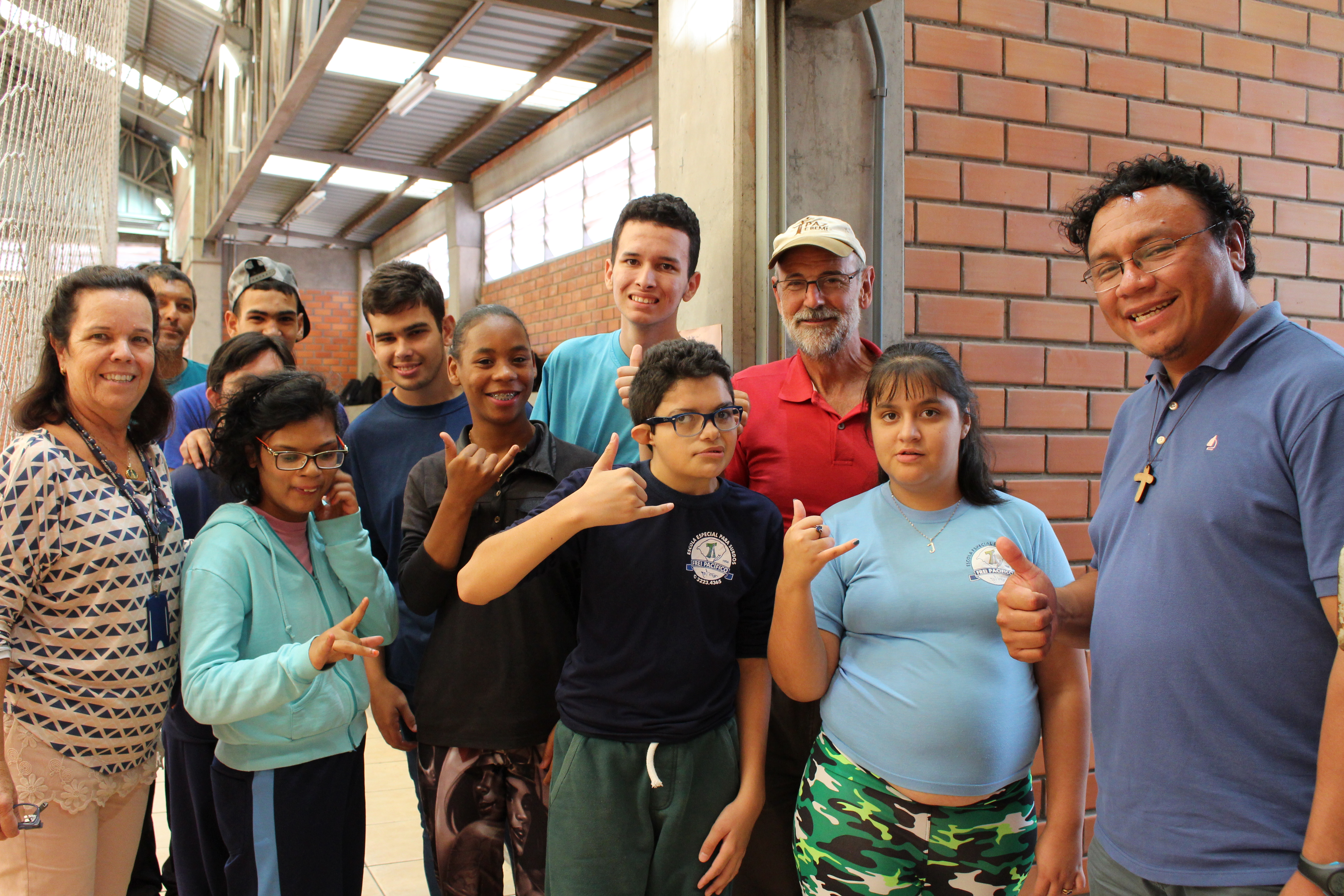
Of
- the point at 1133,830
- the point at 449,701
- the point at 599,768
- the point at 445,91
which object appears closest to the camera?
the point at 1133,830

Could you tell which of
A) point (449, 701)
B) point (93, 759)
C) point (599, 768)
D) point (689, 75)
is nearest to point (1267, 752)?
point (599, 768)

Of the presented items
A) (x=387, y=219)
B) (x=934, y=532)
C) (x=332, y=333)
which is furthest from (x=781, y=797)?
(x=332, y=333)

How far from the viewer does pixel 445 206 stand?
1080 centimetres

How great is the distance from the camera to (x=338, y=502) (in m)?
1.74

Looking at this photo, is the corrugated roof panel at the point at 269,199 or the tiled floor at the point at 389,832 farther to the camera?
the corrugated roof panel at the point at 269,199

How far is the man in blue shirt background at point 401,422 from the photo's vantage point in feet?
6.36

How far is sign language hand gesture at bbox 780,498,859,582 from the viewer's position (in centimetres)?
139

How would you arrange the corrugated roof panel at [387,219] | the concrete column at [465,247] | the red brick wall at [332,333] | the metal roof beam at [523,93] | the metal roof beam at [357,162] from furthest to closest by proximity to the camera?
1. the red brick wall at [332,333]
2. the corrugated roof panel at [387,219]
3. the concrete column at [465,247]
4. the metal roof beam at [357,162]
5. the metal roof beam at [523,93]

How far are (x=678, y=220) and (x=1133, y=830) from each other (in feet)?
4.90

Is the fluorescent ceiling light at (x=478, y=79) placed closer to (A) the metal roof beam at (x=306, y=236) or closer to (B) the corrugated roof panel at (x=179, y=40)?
(B) the corrugated roof panel at (x=179, y=40)

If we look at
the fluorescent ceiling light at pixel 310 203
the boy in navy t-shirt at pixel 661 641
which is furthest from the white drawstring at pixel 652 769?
the fluorescent ceiling light at pixel 310 203

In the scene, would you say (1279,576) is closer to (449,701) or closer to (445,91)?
(449,701)

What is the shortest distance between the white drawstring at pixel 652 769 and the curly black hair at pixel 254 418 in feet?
3.03

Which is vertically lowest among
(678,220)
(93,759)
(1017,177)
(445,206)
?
(93,759)
